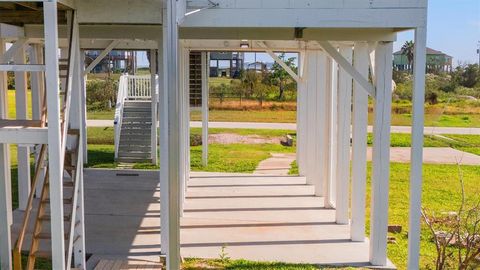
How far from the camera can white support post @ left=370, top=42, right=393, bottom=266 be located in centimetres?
656

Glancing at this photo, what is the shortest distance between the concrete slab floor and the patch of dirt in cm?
707

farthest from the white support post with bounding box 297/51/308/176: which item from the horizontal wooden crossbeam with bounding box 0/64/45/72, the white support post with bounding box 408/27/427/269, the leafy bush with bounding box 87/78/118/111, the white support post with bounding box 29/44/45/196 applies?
the leafy bush with bounding box 87/78/118/111

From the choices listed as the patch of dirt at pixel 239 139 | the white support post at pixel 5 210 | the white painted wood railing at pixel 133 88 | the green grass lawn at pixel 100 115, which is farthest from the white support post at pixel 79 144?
the green grass lawn at pixel 100 115

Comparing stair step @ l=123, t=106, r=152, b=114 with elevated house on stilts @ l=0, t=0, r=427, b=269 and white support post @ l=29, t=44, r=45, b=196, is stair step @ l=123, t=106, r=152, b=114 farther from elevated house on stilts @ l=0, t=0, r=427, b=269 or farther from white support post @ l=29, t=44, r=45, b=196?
elevated house on stilts @ l=0, t=0, r=427, b=269

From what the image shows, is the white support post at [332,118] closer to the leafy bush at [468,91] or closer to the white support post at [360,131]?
the white support post at [360,131]

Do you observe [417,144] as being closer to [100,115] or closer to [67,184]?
[67,184]

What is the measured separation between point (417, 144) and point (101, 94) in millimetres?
22014

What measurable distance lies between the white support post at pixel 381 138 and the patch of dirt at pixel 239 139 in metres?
12.7

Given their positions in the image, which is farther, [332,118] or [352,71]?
[332,118]

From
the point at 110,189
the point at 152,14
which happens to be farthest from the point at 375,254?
the point at 110,189

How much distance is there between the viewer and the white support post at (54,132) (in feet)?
15.1

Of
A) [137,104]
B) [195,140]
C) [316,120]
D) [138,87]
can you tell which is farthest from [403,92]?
[316,120]

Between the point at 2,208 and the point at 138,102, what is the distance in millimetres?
11071

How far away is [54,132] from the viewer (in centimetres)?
477
